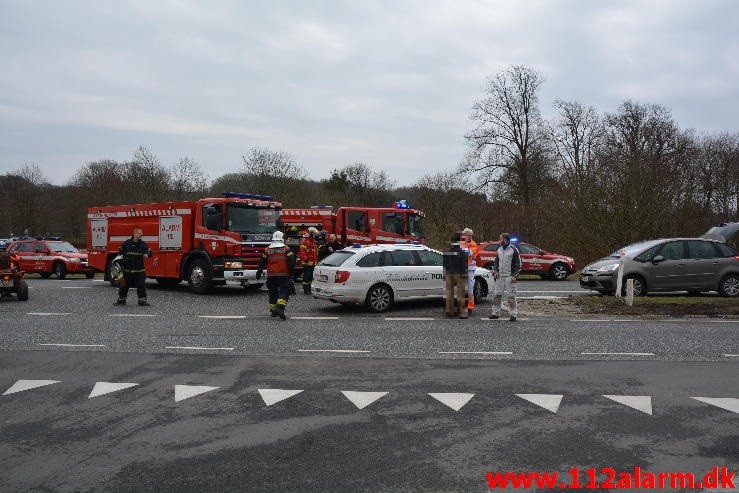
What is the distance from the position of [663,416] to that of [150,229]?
16.6m

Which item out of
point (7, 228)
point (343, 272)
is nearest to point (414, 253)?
point (343, 272)

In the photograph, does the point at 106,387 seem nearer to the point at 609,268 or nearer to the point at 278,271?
the point at 278,271

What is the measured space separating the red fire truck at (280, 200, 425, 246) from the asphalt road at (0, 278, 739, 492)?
1135cm

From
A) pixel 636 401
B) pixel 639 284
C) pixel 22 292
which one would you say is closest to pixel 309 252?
pixel 22 292

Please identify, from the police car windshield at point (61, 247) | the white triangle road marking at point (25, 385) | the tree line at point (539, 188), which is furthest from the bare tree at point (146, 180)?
the white triangle road marking at point (25, 385)

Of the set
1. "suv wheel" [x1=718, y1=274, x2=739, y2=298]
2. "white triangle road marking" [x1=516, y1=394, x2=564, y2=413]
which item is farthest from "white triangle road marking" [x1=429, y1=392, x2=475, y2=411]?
"suv wheel" [x1=718, y1=274, x2=739, y2=298]

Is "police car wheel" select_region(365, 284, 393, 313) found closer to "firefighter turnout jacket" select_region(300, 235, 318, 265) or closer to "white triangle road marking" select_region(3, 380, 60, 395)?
"firefighter turnout jacket" select_region(300, 235, 318, 265)

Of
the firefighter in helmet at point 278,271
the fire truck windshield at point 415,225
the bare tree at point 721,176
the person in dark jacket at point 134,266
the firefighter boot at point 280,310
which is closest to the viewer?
the firefighter boot at point 280,310

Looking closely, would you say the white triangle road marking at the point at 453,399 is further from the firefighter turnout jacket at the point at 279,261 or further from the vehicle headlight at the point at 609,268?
the vehicle headlight at the point at 609,268

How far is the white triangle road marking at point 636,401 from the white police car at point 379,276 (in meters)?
7.89

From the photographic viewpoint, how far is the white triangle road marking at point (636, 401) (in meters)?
6.02

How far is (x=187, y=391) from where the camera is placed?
6.78 meters

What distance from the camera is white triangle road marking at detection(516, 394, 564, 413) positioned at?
607cm

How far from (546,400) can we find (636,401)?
90cm
